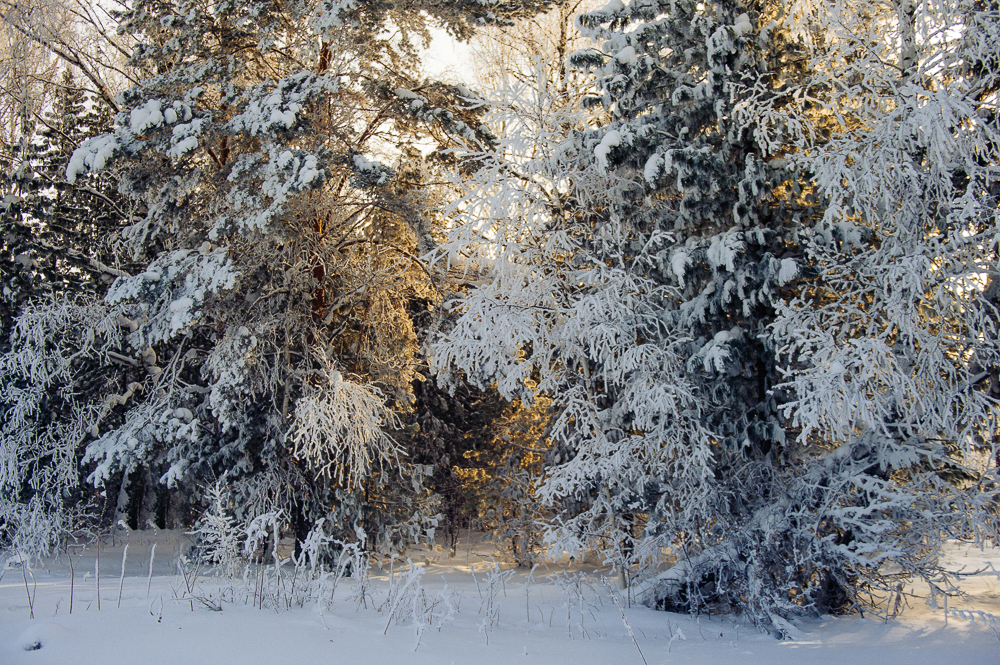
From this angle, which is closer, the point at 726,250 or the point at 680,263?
the point at 726,250

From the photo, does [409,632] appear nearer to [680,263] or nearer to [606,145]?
[680,263]

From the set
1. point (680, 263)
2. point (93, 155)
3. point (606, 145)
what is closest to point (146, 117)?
point (93, 155)

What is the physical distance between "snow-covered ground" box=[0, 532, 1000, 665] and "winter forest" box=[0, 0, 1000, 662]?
0.73 feet

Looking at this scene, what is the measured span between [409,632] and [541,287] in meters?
5.20

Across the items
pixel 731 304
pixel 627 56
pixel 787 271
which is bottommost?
pixel 731 304

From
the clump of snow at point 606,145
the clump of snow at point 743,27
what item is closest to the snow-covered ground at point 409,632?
the clump of snow at point 606,145

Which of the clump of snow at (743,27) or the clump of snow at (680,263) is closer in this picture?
the clump of snow at (680,263)

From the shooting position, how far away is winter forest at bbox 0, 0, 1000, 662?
6.79 meters

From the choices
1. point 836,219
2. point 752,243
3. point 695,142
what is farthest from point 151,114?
point 836,219

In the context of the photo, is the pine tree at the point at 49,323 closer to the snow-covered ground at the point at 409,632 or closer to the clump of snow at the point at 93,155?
the clump of snow at the point at 93,155

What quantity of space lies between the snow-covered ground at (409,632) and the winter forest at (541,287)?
22 cm

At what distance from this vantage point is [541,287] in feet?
30.0

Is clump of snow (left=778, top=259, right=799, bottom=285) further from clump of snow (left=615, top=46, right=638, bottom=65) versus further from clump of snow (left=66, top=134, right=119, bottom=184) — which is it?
clump of snow (left=66, top=134, right=119, bottom=184)

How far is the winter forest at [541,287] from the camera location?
6.79 metres
